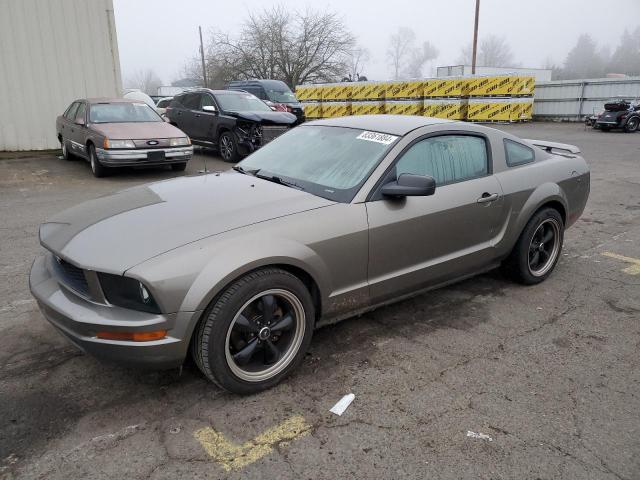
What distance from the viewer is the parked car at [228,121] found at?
10797mm

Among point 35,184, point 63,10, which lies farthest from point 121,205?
point 63,10

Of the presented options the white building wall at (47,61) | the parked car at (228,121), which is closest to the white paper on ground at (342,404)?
the parked car at (228,121)

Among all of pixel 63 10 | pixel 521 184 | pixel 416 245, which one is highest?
pixel 63 10

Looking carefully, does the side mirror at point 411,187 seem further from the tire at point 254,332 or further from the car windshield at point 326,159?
the tire at point 254,332

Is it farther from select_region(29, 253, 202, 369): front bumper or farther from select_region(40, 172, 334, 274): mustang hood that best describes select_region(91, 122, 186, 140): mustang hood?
select_region(29, 253, 202, 369): front bumper

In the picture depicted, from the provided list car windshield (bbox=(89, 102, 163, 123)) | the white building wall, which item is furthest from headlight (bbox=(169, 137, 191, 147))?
the white building wall

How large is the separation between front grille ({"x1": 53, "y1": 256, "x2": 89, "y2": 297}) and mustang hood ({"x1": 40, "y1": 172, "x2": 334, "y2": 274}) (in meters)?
0.08

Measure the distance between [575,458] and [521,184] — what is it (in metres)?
2.36

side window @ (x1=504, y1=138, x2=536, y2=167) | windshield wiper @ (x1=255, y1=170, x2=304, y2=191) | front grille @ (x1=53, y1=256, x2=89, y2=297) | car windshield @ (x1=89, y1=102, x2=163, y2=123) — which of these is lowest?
front grille @ (x1=53, y1=256, x2=89, y2=297)

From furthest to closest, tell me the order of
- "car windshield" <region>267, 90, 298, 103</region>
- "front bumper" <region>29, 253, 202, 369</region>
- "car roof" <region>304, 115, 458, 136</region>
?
"car windshield" <region>267, 90, 298, 103</region> < "car roof" <region>304, 115, 458, 136</region> < "front bumper" <region>29, 253, 202, 369</region>

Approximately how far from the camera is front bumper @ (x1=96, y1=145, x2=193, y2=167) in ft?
29.2

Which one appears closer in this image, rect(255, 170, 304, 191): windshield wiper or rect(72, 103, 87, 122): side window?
rect(255, 170, 304, 191): windshield wiper

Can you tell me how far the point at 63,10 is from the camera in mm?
12102

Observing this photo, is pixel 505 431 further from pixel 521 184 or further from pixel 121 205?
pixel 121 205
